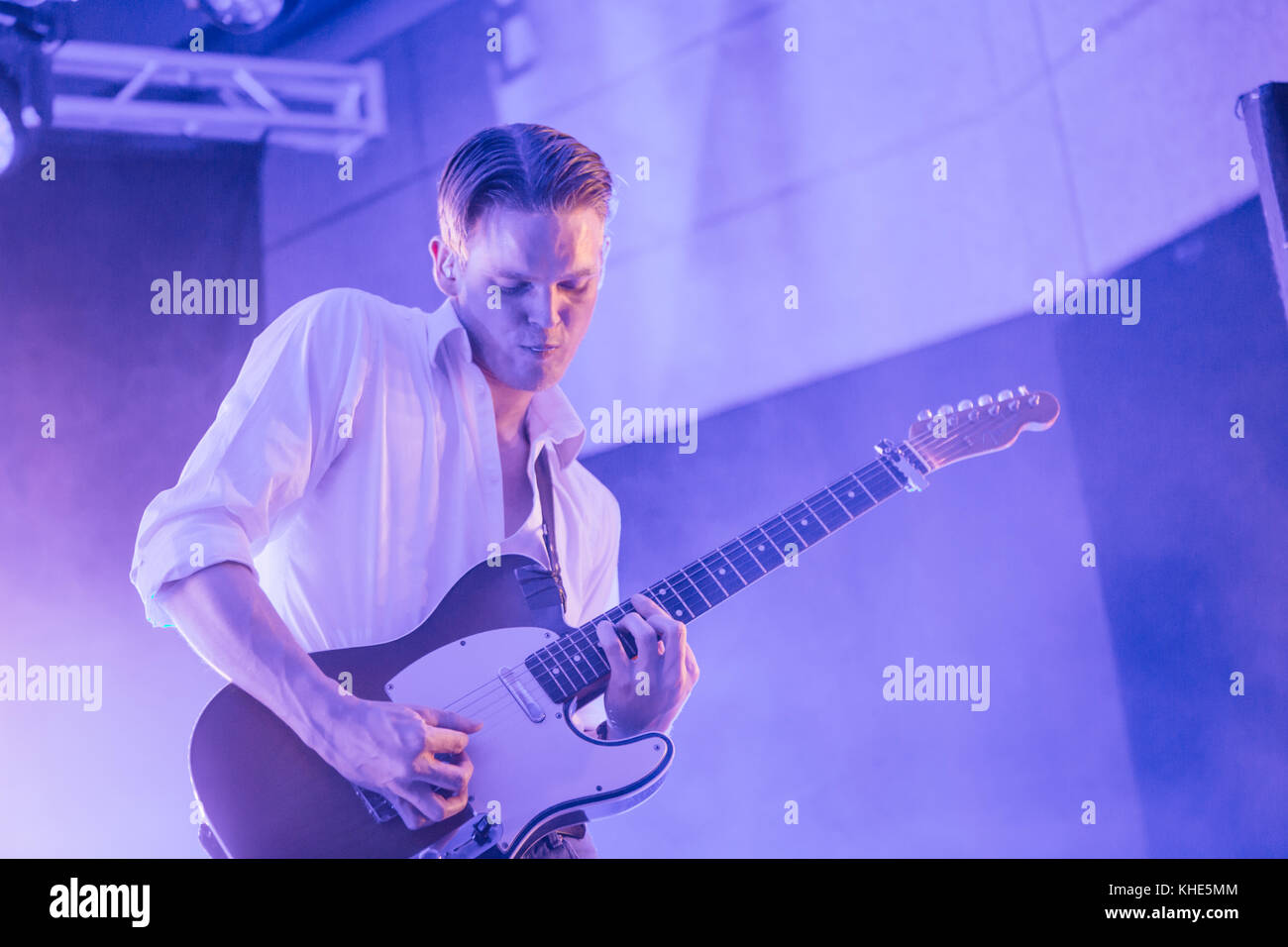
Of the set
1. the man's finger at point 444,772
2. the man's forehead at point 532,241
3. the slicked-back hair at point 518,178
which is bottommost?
the man's finger at point 444,772

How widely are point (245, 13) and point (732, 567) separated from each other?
154 centimetres

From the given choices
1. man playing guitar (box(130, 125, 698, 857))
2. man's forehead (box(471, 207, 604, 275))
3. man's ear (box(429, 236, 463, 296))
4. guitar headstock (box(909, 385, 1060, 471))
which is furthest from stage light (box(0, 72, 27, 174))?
guitar headstock (box(909, 385, 1060, 471))

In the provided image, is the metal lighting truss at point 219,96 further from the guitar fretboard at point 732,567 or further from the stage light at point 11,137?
the guitar fretboard at point 732,567

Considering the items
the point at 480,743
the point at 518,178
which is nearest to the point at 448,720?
the point at 480,743

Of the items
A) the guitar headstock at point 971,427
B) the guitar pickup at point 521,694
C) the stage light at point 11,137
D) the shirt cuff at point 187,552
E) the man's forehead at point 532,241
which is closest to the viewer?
the shirt cuff at point 187,552

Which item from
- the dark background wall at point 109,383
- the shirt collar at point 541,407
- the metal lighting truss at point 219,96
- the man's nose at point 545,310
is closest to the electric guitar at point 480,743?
the shirt collar at point 541,407

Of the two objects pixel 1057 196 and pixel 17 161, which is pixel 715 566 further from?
pixel 17 161

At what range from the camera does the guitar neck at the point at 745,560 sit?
1.67 m

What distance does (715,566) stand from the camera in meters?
1.85

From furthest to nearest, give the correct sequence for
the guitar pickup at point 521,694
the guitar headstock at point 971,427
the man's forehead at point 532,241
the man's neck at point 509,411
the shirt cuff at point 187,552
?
1. the guitar headstock at point 971,427
2. the man's neck at point 509,411
3. the man's forehead at point 532,241
4. the guitar pickup at point 521,694
5. the shirt cuff at point 187,552

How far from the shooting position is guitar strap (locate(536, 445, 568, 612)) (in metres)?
1.79
